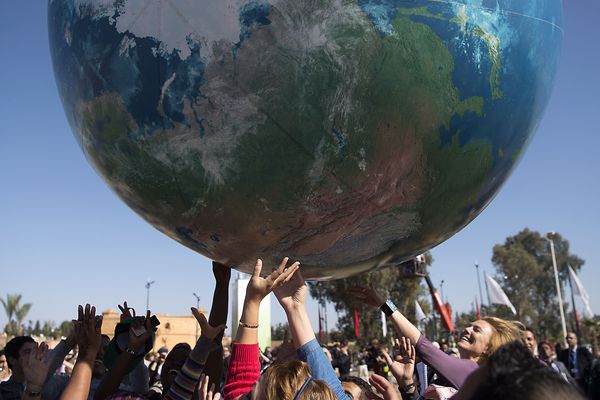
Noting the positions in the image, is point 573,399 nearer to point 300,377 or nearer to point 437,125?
point 300,377

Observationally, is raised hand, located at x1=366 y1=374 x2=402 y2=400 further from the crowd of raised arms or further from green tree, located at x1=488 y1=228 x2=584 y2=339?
green tree, located at x1=488 y1=228 x2=584 y2=339

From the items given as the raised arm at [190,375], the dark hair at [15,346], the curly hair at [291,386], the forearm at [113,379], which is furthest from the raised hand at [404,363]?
the dark hair at [15,346]

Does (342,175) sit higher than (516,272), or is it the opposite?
(516,272)

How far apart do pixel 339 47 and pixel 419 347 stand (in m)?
1.52

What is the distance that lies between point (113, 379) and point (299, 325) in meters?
0.90

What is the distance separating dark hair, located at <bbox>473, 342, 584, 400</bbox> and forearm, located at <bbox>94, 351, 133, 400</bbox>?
2.06m

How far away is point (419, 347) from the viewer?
2.99 m

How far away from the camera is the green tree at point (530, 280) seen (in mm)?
47781

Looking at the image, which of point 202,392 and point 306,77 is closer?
point 306,77

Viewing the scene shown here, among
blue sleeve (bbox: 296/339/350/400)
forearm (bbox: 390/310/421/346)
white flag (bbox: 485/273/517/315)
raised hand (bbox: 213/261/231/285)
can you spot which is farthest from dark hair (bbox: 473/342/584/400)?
white flag (bbox: 485/273/517/315)

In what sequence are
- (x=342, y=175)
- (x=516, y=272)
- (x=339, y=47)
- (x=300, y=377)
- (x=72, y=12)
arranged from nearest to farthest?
(x=300, y=377), (x=339, y=47), (x=342, y=175), (x=72, y=12), (x=516, y=272)

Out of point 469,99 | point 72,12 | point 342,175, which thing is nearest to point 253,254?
point 342,175

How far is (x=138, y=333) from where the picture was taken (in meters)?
2.86

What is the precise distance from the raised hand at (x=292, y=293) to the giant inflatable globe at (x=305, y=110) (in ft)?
0.38
